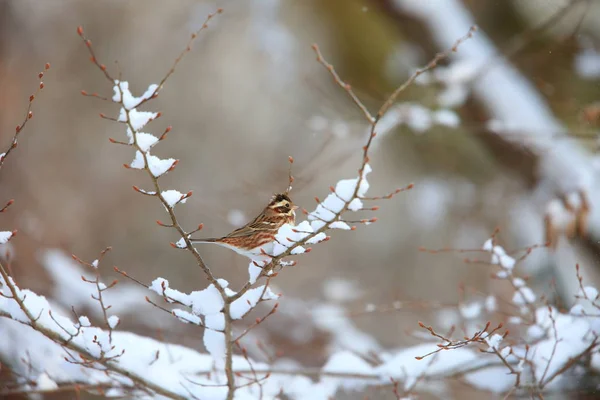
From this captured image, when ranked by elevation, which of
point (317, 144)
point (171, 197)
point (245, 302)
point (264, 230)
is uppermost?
point (317, 144)

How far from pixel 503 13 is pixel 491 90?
2214mm

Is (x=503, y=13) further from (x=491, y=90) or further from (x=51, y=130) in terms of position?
(x=51, y=130)

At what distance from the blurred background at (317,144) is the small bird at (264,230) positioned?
1.30m

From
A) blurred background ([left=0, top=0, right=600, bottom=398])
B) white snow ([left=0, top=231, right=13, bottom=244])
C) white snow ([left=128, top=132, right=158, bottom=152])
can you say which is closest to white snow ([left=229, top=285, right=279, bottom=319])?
white snow ([left=128, top=132, right=158, bottom=152])

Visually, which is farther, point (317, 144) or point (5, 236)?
point (317, 144)

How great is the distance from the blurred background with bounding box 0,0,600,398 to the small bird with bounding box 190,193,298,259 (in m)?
1.30

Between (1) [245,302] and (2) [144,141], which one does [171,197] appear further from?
(1) [245,302]

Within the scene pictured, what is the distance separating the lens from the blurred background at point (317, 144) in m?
5.25

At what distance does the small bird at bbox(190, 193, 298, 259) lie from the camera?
2.72 meters

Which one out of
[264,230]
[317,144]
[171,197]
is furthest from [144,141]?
[317,144]

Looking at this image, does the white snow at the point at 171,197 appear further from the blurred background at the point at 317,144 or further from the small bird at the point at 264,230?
the blurred background at the point at 317,144

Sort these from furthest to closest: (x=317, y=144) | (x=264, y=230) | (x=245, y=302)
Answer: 1. (x=317, y=144)
2. (x=264, y=230)
3. (x=245, y=302)

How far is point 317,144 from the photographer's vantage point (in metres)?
8.81

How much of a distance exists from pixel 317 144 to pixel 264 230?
6166mm
